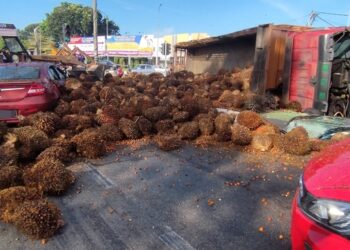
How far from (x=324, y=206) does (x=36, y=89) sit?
6.73 metres

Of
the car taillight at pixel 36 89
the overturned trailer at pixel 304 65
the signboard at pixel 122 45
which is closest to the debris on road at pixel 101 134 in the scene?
the car taillight at pixel 36 89

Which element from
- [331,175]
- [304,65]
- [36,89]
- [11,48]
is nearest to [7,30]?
[11,48]

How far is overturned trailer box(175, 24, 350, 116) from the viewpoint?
8.24 metres

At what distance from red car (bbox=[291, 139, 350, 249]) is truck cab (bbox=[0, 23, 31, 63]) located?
51.9 ft

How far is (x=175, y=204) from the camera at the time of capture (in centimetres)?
441

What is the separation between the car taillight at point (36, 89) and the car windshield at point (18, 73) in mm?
452

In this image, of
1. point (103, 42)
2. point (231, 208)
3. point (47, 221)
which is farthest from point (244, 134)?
point (103, 42)

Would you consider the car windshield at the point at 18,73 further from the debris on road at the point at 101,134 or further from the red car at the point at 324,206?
the red car at the point at 324,206

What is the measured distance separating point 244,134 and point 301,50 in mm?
3886

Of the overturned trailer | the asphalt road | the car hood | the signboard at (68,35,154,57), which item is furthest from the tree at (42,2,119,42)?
the car hood

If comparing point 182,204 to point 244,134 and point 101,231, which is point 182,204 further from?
point 244,134

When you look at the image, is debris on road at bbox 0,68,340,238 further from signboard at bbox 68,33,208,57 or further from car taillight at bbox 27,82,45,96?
signboard at bbox 68,33,208,57

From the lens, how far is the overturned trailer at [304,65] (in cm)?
824

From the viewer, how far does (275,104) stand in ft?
32.2
